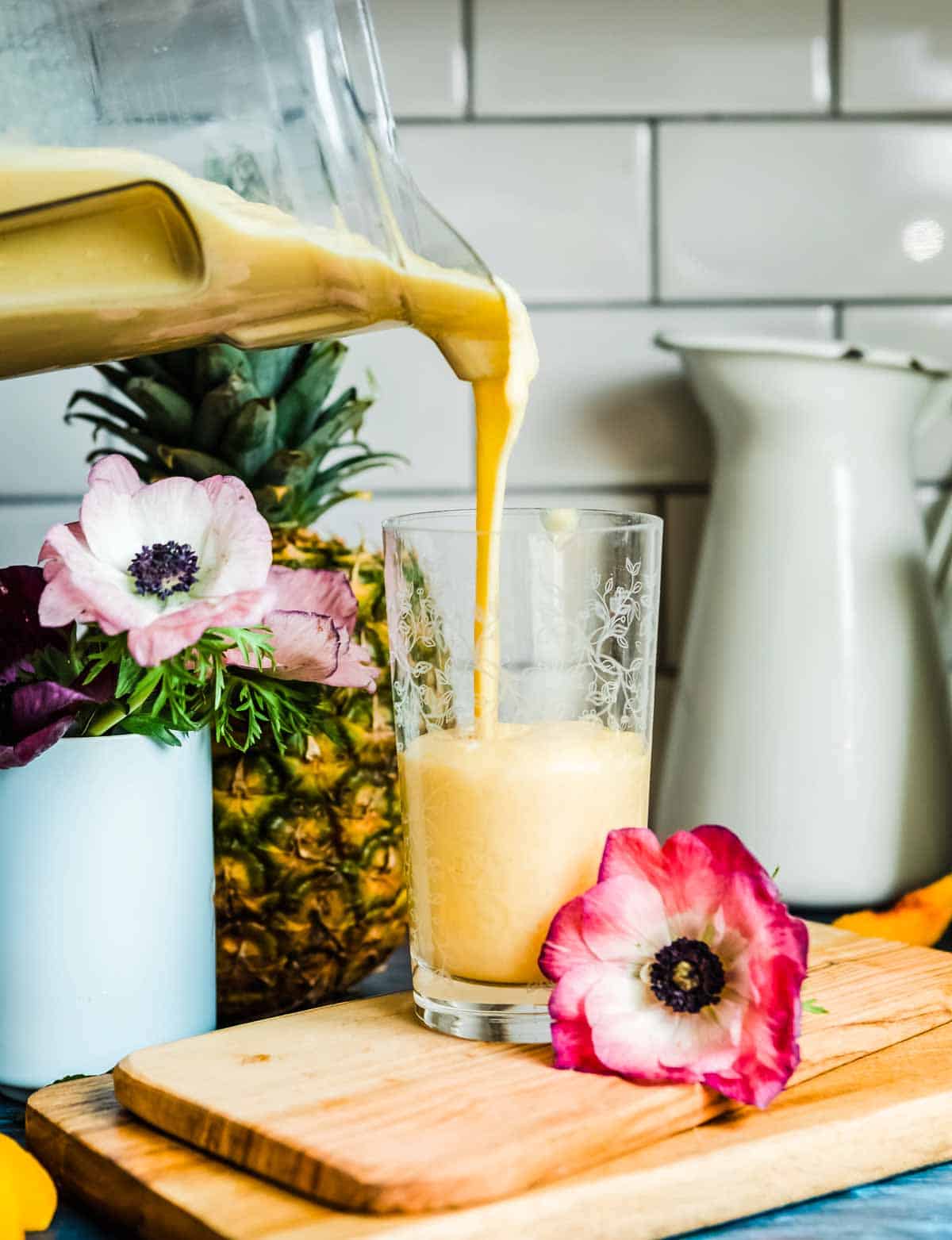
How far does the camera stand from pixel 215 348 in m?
0.82

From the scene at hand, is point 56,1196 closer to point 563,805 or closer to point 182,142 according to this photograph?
point 563,805

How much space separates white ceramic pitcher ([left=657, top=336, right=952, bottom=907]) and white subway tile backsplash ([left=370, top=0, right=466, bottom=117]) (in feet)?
0.94

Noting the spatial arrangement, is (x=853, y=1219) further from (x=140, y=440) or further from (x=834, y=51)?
(x=834, y=51)

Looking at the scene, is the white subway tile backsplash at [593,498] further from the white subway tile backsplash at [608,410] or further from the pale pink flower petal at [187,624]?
the pale pink flower petal at [187,624]

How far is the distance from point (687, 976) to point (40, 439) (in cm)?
71

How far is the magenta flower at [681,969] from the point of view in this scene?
1.83 ft

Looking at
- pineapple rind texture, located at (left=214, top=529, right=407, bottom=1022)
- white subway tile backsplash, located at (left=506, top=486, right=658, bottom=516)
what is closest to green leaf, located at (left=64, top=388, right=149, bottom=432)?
pineapple rind texture, located at (left=214, top=529, right=407, bottom=1022)

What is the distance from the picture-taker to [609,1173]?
1.65ft

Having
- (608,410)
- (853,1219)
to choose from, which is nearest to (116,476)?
(853,1219)

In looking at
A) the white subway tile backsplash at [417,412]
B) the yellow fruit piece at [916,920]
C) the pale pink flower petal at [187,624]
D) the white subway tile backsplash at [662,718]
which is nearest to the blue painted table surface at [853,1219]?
the pale pink flower petal at [187,624]

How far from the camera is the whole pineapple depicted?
0.78 meters

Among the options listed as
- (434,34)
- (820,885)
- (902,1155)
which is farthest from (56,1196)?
(434,34)

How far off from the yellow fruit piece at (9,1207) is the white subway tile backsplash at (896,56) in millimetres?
989

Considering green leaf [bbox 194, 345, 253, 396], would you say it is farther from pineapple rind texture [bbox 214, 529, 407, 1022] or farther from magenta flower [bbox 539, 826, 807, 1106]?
magenta flower [bbox 539, 826, 807, 1106]
